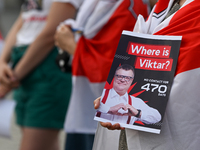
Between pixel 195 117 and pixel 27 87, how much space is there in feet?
4.59

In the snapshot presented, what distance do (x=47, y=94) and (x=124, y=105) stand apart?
117cm

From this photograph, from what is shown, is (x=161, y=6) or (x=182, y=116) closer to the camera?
(x=182, y=116)

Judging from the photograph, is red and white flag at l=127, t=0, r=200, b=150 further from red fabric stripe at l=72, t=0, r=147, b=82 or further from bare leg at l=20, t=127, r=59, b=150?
bare leg at l=20, t=127, r=59, b=150

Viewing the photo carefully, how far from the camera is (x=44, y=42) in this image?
1976 mm

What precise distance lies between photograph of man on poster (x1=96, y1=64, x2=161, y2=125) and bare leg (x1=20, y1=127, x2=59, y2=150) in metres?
1.15

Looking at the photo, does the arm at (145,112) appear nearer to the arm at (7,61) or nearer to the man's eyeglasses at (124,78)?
the man's eyeglasses at (124,78)

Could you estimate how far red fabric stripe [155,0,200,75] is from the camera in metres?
0.89

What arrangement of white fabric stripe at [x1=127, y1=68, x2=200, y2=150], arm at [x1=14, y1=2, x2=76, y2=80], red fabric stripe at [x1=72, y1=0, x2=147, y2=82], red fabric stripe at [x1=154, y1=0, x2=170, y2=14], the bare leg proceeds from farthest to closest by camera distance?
the bare leg, arm at [x1=14, y1=2, x2=76, y2=80], red fabric stripe at [x1=72, y1=0, x2=147, y2=82], red fabric stripe at [x1=154, y1=0, x2=170, y2=14], white fabric stripe at [x1=127, y1=68, x2=200, y2=150]

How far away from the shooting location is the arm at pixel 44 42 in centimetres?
188

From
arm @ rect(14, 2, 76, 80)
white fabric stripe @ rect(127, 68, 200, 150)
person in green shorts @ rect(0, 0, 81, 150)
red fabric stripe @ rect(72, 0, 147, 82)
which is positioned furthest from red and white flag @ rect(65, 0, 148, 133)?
white fabric stripe @ rect(127, 68, 200, 150)

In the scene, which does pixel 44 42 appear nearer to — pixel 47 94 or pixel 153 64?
pixel 47 94

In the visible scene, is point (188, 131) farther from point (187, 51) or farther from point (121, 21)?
point (121, 21)

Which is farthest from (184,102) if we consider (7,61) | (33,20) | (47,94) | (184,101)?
(7,61)

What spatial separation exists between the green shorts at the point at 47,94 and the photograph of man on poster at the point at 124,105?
111 cm
